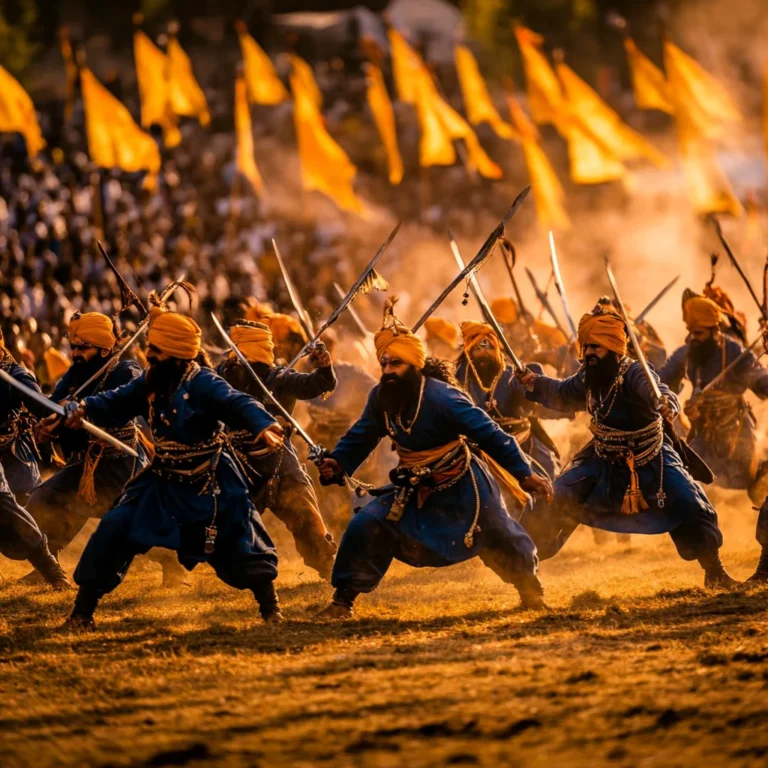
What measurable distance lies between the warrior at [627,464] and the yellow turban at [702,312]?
1.79m

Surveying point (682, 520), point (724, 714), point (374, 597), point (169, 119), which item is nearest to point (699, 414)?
point (682, 520)

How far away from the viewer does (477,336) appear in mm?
9688

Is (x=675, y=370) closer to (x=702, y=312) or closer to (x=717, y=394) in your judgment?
(x=717, y=394)

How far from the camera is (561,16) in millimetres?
38781

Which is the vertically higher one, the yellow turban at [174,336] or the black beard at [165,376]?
the yellow turban at [174,336]

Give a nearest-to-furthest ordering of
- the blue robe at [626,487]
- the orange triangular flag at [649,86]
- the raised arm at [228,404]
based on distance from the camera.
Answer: the raised arm at [228,404] → the blue robe at [626,487] → the orange triangular flag at [649,86]

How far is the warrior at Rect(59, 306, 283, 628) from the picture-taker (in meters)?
7.32

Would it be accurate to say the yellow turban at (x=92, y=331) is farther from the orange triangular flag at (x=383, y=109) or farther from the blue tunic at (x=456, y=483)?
the orange triangular flag at (x=383, y=109)

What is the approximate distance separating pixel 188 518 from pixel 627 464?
95.0 inches

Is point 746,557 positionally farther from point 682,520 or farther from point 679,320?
point 679,320

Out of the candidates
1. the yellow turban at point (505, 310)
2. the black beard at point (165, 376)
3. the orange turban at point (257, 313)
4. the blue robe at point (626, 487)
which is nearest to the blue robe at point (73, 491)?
the orange turban at point (257, 313)

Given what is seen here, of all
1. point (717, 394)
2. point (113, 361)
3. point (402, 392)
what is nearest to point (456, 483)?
point (402, 392)

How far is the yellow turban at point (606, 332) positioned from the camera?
8.23 meters

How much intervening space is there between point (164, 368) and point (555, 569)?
137 inches
